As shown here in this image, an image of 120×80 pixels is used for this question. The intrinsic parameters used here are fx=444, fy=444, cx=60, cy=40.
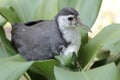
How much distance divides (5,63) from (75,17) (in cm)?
25

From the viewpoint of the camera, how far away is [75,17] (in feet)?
3.88

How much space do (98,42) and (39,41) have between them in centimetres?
16

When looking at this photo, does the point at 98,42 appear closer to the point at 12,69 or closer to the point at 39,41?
the point at 39,41

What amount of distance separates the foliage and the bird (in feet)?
0.14

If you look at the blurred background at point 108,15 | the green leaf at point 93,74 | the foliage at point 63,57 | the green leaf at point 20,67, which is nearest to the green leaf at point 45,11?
the foliage at point 63,57

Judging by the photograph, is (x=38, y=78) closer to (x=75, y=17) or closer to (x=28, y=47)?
(x=28, y=47)

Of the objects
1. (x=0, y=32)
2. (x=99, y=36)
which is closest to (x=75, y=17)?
(x=99, y=36)

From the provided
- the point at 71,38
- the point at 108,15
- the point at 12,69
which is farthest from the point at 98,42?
the point at 108,15

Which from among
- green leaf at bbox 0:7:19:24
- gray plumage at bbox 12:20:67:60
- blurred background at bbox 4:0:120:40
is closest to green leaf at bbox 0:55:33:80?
gray plumage at bbox 12:20:67:60

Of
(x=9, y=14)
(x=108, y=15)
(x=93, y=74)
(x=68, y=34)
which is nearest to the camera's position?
(x=93, y=74)

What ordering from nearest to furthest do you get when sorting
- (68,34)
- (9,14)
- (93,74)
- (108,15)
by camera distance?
(93,74) < (68,34) < (9,14) < (108,15)

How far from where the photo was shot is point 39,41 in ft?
3.89

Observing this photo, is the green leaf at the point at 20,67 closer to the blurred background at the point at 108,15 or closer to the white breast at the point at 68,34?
the white breast at the point at 68,34

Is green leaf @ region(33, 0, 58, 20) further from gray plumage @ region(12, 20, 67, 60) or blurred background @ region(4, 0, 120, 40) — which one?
blurred background @ region(4, 0, 120, 40)
